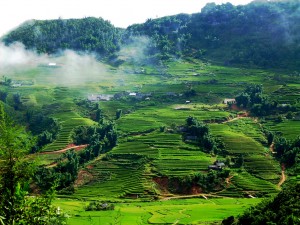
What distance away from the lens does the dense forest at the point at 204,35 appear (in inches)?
4931

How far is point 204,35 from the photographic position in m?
150

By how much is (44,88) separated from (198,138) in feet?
174

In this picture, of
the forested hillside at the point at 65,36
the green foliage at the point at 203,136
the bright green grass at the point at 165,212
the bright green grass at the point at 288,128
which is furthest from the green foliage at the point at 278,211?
the forested hillside at the point at 65,36

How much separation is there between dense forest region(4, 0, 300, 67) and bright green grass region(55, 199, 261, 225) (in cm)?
7734

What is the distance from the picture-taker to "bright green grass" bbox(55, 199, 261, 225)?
42.4 meters

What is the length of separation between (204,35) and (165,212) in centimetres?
11370

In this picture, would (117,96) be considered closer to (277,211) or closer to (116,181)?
(116,181)

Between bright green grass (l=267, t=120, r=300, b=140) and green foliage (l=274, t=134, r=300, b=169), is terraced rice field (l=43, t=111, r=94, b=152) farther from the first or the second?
green foliage (l=274, t=134, r=300, b=169)

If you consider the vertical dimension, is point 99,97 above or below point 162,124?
above

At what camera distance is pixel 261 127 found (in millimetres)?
76250

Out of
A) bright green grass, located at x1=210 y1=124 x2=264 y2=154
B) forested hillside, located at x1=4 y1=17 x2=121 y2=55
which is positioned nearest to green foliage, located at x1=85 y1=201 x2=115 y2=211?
bright green grass, located at x1=210 y1=124 x2=264 y2=154

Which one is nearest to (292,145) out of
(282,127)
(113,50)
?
(282,127)

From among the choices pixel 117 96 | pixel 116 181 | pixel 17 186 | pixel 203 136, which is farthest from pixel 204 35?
pixel 17 186

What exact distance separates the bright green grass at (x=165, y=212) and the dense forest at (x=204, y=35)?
77342 mm
